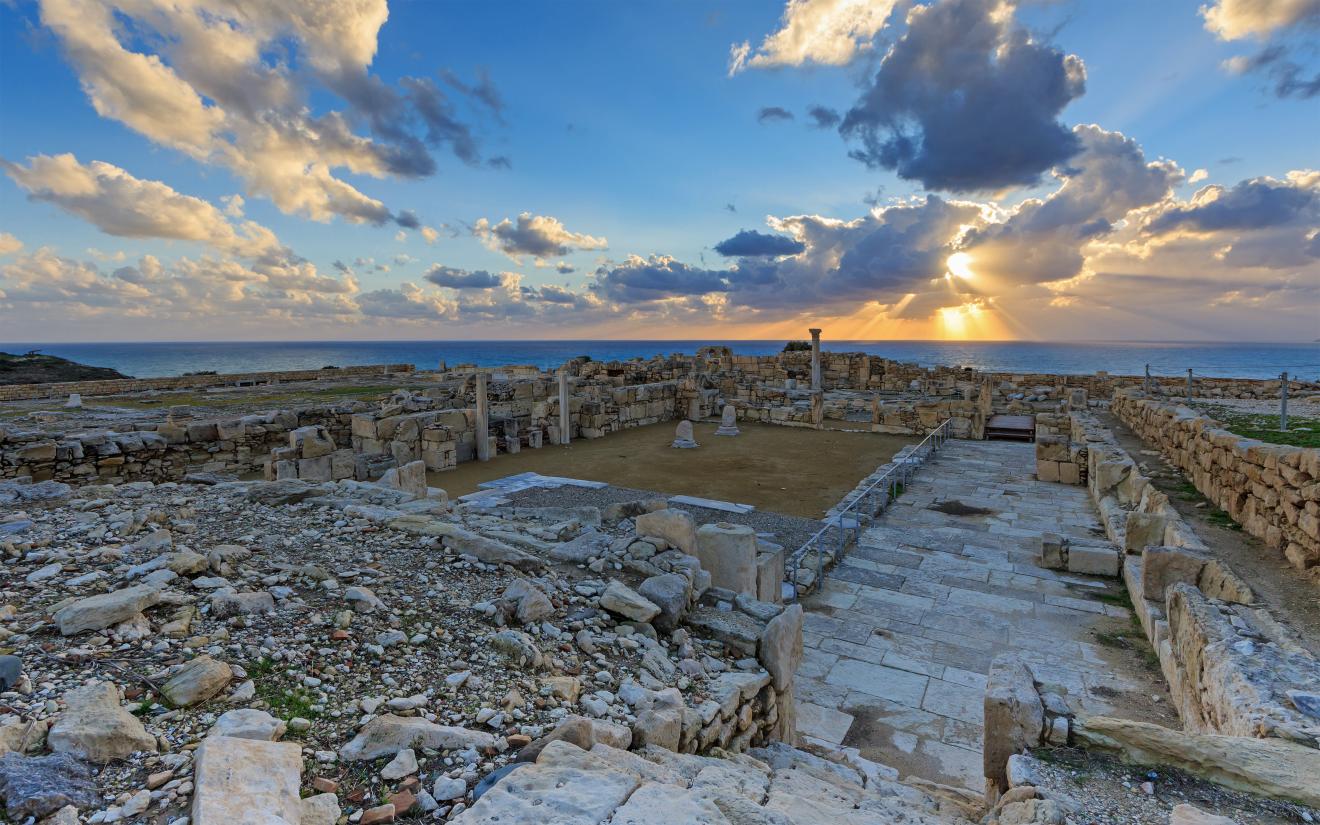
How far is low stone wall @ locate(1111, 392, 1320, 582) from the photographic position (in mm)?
6137

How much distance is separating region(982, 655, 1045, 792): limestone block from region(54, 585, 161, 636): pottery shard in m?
5.20

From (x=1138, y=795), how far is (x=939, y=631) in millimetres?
4507

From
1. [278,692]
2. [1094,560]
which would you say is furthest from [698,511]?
[278,692]

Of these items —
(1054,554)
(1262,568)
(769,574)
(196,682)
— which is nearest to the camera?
(196,682)

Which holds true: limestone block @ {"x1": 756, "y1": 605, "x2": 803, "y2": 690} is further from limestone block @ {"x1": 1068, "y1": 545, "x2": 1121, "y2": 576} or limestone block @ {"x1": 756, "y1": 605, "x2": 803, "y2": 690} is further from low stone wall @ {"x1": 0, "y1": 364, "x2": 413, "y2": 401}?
low stone wall @ {"x1": 0, "y1": 364, "x2": 413, "y2": 401}

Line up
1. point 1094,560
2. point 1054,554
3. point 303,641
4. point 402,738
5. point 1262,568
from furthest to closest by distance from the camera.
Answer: point 1054,554 < point 1094,560 < point 1262,568 < point 303,641 < point 402,738

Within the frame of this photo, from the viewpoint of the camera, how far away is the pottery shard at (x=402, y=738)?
2730mm

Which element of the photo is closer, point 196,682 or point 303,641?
point 196,682

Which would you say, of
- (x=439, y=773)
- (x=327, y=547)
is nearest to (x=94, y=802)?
(x=439, y=773)

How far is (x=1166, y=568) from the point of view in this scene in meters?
6.97

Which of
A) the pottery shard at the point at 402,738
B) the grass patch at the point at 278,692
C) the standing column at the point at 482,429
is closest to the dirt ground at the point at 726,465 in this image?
the standing column at the point at 482,429

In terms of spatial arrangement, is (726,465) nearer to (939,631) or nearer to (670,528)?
(939,631)

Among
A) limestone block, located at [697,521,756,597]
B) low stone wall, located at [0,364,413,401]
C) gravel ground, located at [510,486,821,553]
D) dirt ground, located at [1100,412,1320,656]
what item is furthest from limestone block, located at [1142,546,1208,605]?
low stone wall, located at [0,364,413,401]

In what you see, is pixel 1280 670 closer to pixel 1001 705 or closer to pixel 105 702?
pixel 1001 705
